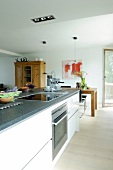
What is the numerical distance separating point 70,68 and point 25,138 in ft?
16.7

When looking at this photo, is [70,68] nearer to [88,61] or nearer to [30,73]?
[88,61]

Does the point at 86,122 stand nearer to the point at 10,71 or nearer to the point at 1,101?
the point at 1,101

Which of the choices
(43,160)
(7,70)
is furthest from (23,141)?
(7,70)

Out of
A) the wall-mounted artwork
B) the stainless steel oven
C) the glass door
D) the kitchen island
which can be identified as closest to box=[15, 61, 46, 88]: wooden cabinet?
the wall-mounted artwork

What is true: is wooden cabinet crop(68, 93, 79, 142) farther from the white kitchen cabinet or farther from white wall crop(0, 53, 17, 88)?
white wall crop(0, 53, 17, 88)

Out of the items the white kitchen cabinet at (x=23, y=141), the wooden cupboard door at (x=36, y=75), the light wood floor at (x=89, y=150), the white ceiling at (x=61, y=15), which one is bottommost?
the light wood floor at (x=89, y=150)

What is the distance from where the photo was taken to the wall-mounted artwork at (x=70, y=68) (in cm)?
588

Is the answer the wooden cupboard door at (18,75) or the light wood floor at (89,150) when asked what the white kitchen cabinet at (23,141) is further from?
the wooden cupboard door at (18,75)

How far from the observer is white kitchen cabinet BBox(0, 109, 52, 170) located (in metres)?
0.90

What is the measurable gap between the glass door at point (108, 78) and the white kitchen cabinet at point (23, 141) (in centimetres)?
453

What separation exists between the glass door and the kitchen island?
14.6 feet

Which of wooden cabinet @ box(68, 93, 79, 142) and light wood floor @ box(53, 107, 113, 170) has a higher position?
wooden cabinet @ box(68, 93, 79, 142)

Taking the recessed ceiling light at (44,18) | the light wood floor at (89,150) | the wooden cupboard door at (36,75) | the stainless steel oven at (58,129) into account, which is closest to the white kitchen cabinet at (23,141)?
the stainless steel oven at (58,129)

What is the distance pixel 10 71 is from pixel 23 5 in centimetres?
536
